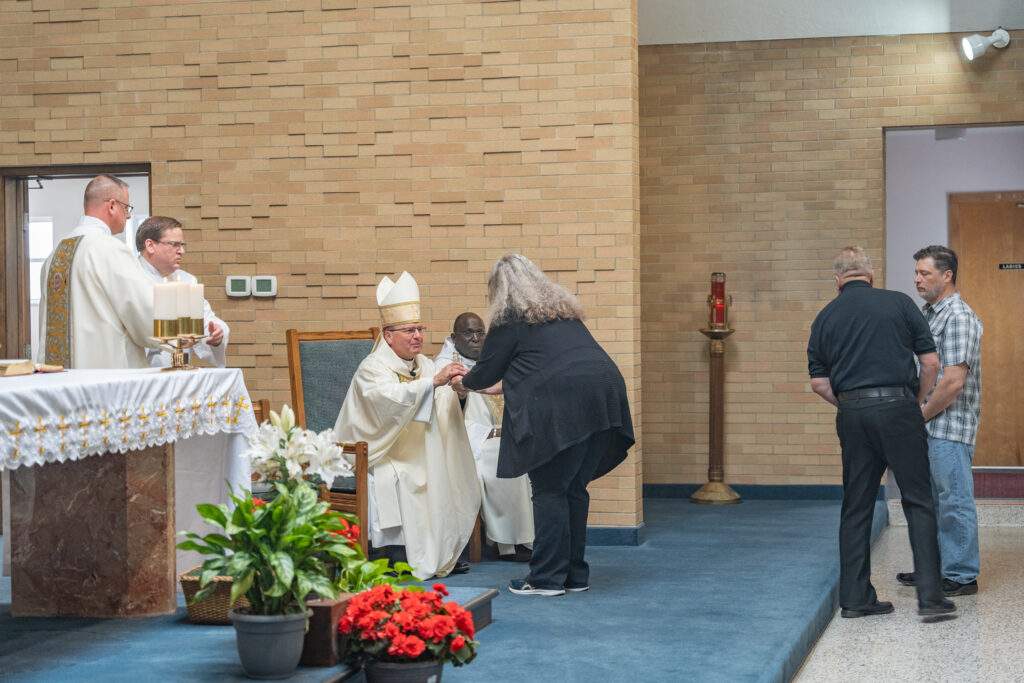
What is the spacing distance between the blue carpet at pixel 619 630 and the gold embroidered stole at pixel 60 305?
103 cm

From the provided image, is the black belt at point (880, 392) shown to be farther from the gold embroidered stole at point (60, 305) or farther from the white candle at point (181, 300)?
Result: the gold embroidered stole at point (60, 305)

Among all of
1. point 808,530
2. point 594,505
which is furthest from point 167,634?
point 808,530

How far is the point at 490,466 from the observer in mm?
Answer: 6848

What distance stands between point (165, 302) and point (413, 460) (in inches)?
79.2

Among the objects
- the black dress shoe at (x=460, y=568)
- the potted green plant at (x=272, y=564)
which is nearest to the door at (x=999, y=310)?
the black dress shoe at (x=460, y=568)

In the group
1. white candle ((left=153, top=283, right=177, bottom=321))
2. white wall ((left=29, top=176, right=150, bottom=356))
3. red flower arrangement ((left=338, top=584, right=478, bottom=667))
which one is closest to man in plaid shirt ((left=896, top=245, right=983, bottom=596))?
red flower arrangement ((left=338, top=584, right=478, bottom=667))

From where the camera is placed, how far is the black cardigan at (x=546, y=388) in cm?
570

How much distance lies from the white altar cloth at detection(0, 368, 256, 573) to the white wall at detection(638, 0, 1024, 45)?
17.8 feet

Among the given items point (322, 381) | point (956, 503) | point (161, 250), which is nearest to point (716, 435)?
point (956, 503)

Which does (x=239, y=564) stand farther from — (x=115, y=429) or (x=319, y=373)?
(x=319, y=373)

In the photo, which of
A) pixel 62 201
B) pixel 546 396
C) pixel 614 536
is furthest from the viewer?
pixel 62 201

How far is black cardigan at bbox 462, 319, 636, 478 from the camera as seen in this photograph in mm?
5703

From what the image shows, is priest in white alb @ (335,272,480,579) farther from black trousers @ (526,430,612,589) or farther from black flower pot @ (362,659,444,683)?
black flower pot @ (362,659,444,683)

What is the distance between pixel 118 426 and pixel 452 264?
11.4 ft
